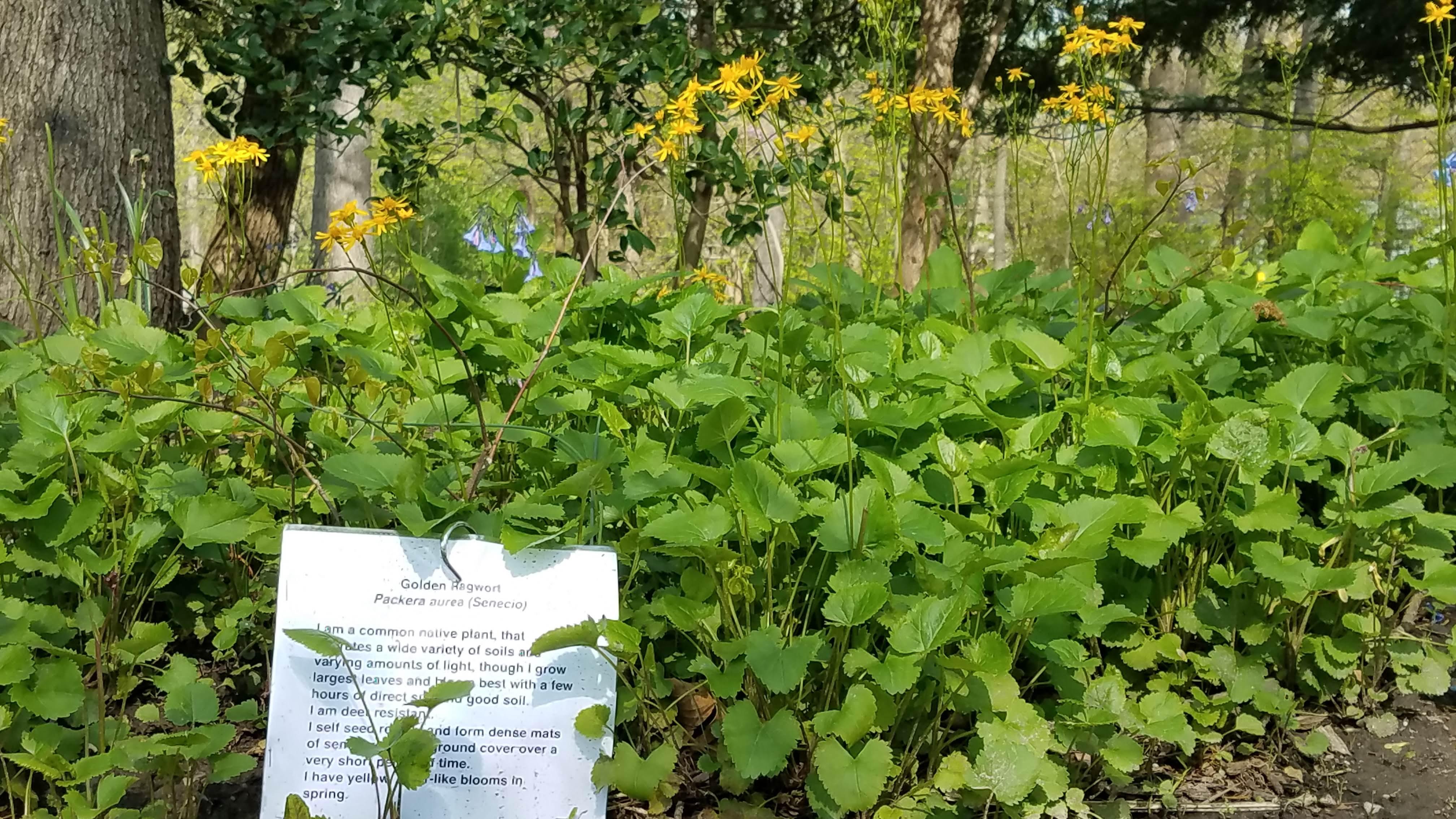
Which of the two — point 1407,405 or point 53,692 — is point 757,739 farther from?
point 1407,405

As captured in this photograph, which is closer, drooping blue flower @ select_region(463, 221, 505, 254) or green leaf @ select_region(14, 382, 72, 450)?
green leaf @ select_region(14, 382, 72, 450)

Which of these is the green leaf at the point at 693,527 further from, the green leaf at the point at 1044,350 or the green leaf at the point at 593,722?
the green leaf at the point at 1044,350

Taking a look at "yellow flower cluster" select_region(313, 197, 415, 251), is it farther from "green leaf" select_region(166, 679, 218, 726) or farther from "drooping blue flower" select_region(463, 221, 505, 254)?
"drooping blue flower" select_region(463, 221, 505, 254)

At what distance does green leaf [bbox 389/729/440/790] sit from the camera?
1.10 meters

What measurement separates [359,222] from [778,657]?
1.00 m

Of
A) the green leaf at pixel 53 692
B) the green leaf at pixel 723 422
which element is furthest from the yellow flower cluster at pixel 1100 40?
the green leaf at pixel 53 692

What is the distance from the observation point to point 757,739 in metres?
1.24

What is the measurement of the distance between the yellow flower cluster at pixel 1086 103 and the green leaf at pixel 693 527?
98 cm

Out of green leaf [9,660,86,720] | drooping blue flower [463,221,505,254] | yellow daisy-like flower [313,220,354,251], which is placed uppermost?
drooping blue flower [463,221,505,254]

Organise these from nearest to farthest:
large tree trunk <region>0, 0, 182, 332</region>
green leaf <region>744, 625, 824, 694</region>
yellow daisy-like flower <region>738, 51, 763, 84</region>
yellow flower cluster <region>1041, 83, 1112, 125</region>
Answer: green leaf <region>744, 625, 824, 694</region>
yellow daisy-like flower <region>738, 51, 763, 84</region>
yellow flower cluster <region>1041, 83, 1112, 125</region>
large tree trunk <region>0, 0, 182, 332</region>

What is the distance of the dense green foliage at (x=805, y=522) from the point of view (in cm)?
130

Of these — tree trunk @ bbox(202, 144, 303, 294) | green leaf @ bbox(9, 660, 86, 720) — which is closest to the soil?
green leaf @ bbox(9, 660, 86, 720)

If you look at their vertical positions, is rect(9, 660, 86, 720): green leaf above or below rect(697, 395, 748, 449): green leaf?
below

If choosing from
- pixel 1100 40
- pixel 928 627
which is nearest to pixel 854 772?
pixel 928 627
